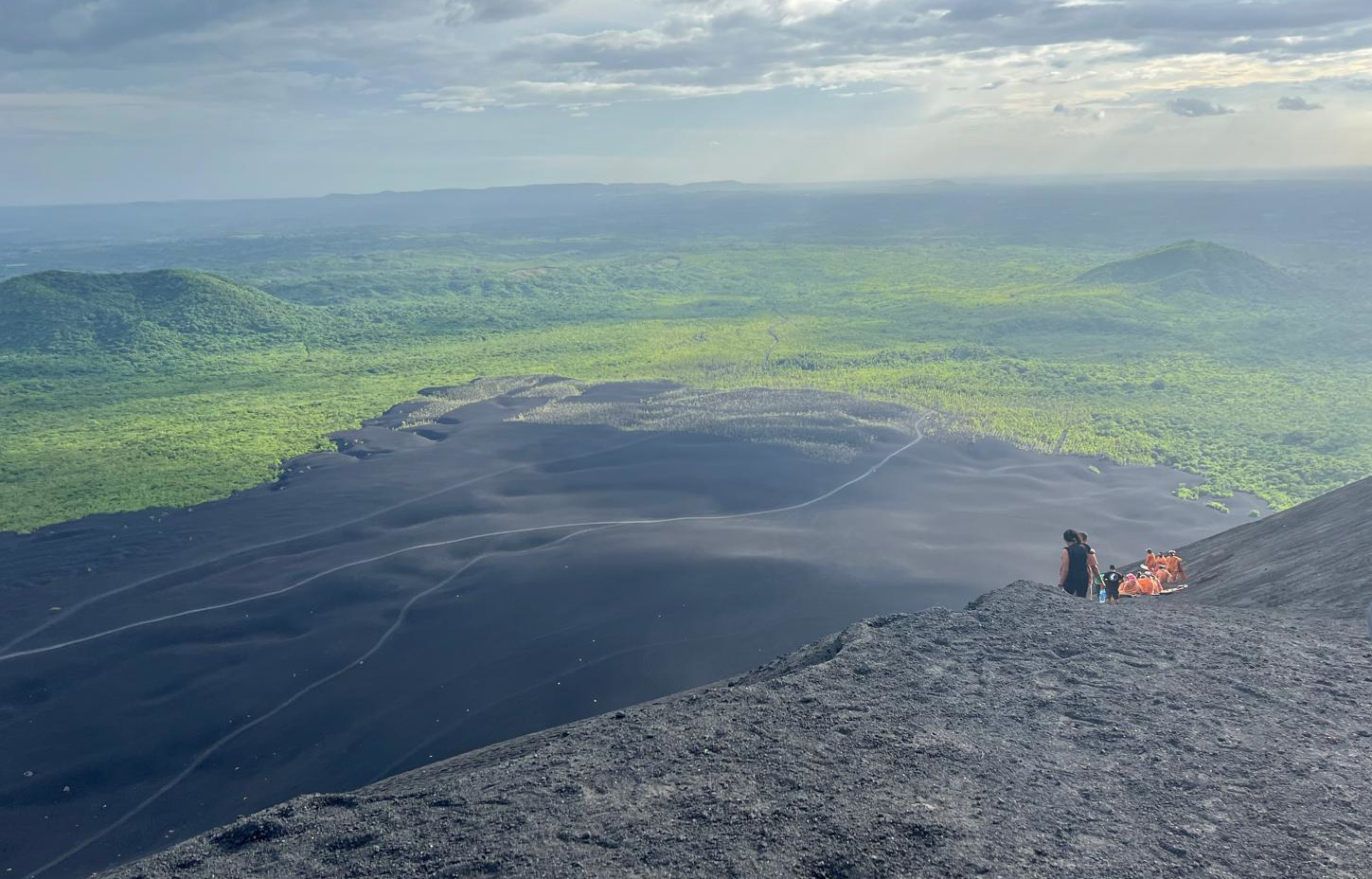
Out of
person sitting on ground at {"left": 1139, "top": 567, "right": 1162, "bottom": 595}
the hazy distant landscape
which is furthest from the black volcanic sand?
person sitting on ground at {"left": 1139, "top": 567, "right": 1162, "bottom": 595}

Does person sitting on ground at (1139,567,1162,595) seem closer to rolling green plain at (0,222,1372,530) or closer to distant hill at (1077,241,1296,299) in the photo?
rolling green plain at (0,222,1372,530)

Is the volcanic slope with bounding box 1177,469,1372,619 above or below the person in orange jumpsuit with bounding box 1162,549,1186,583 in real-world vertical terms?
above

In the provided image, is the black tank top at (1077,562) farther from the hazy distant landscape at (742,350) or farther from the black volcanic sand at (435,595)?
the hazy distant landscape at (742,350)

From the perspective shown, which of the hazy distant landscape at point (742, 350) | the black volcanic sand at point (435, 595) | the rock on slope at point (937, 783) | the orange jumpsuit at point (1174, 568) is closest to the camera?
the rock on slope at point (937, 783)

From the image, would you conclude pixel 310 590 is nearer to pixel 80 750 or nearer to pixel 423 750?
pixel 80 750

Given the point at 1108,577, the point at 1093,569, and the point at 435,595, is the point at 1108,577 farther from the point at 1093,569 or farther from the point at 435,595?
the point at 435,595

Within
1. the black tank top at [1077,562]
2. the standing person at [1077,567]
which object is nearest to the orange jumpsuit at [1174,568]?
the standing person at [1077,567]
